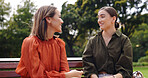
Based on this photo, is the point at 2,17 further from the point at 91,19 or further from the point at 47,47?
the point at 47,47

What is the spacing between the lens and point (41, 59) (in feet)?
6.91

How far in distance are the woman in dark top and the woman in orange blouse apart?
58cm

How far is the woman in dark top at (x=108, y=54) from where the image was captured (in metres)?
2.59

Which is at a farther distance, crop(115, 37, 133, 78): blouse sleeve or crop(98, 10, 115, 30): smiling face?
crop(98, 10, 115, 30): smiling face

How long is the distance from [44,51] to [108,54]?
996 mm

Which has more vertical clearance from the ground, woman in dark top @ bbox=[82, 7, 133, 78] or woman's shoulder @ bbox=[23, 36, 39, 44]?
woman's shoulder @ bbox=[23, 36, 39, 44]

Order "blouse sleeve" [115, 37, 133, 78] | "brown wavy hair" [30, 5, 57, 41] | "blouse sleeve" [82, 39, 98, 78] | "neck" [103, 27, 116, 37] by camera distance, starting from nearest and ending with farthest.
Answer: "brown wavy hair" [30, 5, 57, 41], "blouse sleeve" [115, 37, 133, 78], "blouse sleeve" [82, 39, 98, 78], "neck" [103, 27, 116, 37]

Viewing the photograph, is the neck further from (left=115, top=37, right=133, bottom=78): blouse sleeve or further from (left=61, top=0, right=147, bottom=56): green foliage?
(left=61, top=0, right=147, bottom=56): green foliage

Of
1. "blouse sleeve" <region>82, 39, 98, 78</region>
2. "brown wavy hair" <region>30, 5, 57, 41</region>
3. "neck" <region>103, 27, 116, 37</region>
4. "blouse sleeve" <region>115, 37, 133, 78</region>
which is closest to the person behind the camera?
"brown wavy hair" <region>30, 5, 57, 41</region>

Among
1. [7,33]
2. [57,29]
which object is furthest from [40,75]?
[7,33]

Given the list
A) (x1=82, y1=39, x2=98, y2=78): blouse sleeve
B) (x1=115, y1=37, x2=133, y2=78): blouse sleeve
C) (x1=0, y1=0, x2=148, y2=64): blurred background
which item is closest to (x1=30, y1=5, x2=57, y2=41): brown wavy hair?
(x1=82, y1=39, x2=98, y2=78): blouse sleeve

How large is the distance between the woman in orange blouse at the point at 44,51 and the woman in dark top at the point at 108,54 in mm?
579

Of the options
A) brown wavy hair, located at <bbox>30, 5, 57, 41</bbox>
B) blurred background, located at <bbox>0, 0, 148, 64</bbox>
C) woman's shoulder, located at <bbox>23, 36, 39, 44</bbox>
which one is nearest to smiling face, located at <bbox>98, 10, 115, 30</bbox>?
brown wavy hair, located at <bbox>30, 5, 57, 41</bbox>

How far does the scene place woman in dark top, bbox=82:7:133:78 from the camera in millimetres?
2590
